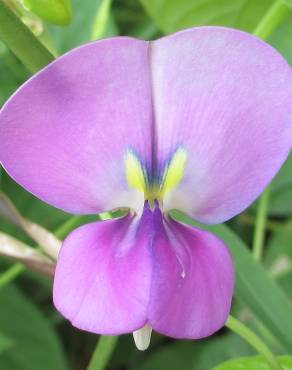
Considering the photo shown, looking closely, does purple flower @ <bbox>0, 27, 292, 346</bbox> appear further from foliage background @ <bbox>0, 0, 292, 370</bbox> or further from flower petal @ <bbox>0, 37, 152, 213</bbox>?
foliage background @ <bbox>0, 0, 292, 370</bbox>

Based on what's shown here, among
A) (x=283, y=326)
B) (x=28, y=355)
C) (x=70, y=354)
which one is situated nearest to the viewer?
(x=283, y=326)

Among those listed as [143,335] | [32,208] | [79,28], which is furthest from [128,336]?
[143,335]

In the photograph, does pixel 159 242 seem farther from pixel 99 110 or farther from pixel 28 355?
pixel 28 355

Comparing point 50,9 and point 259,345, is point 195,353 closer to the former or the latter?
point 259,345

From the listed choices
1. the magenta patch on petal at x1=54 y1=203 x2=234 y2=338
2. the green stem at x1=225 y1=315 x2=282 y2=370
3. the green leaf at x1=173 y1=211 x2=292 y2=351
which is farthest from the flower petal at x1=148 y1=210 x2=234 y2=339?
the green leaf at x1=173 y1=211 x2=292 y2=351

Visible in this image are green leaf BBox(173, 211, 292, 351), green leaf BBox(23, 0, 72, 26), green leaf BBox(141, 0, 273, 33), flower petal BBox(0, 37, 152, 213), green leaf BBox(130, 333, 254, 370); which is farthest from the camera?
green leaf BBox(130, 333, 254, 370)

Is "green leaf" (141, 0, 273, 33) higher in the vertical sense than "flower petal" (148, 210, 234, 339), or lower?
lower

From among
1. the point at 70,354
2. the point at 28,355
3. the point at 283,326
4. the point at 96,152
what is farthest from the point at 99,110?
the point at 70,354
